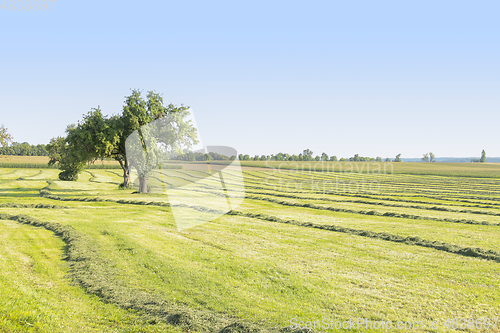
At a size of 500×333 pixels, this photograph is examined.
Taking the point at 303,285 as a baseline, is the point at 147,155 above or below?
above

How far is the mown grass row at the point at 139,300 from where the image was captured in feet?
24.8

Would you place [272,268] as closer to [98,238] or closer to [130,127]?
[98,238]

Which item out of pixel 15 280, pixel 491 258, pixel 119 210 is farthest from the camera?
pixel 119 210

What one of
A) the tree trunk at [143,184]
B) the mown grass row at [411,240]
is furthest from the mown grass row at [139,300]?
the tree trunk at [143,184]

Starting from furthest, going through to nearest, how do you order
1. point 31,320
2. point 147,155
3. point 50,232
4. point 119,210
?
point 147,155
point 119,210
point 50,232
point 31,320

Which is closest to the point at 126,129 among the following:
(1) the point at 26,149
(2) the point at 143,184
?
(2) the point at 143,184

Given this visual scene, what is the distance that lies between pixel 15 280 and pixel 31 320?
11.3 ft

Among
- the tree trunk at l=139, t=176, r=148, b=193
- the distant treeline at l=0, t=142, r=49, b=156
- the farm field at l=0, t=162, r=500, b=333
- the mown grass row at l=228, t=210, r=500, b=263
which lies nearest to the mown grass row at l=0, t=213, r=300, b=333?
the farm field at l=0, t=162, r=500, b=333

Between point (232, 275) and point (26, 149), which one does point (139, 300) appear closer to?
point (232, 275)

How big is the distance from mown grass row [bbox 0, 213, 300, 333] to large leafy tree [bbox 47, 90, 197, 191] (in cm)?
2732

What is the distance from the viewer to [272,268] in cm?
1180

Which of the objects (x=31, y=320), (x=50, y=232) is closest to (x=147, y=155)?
(x=50, y=232)

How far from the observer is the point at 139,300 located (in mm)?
8930

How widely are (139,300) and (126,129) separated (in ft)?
117
